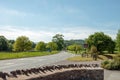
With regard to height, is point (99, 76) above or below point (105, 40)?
below

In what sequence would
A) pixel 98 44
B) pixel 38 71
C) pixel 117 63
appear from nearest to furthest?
1. pixel 38 71
2. pixel 117 63
3. pixel 98 44

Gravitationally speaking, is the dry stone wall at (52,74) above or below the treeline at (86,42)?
below

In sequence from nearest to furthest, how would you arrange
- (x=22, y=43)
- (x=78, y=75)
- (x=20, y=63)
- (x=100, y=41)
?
1. (x=78, y=75)
2. (x=20, y=63)
3. (x=100, y=41)
4. (x=22, y=43)

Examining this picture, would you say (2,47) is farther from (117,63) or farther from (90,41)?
(117,63)

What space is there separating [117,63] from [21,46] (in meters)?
70.0

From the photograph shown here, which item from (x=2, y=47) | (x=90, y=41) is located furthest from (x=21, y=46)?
(x=90, y=41)

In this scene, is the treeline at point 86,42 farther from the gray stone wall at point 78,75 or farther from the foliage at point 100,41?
the gray stone wall at point 78,75

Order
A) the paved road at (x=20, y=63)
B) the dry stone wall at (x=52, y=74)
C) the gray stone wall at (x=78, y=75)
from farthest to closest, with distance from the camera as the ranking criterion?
the paved road at (x=20, y=63) < the gray stone wall at (x=78, y=75) < the dry stone wall at (x=52, y=74)

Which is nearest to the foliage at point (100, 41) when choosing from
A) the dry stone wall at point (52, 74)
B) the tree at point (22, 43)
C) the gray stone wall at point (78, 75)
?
the tree at point (22, 43)

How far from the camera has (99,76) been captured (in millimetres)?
9875

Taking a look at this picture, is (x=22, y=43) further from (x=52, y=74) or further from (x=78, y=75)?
(x=52, y=74)

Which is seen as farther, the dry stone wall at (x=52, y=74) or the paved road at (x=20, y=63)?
the paved road at (x=20, y=63)

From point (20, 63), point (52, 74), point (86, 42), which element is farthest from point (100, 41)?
point (52, 74)

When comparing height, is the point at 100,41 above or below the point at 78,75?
above
